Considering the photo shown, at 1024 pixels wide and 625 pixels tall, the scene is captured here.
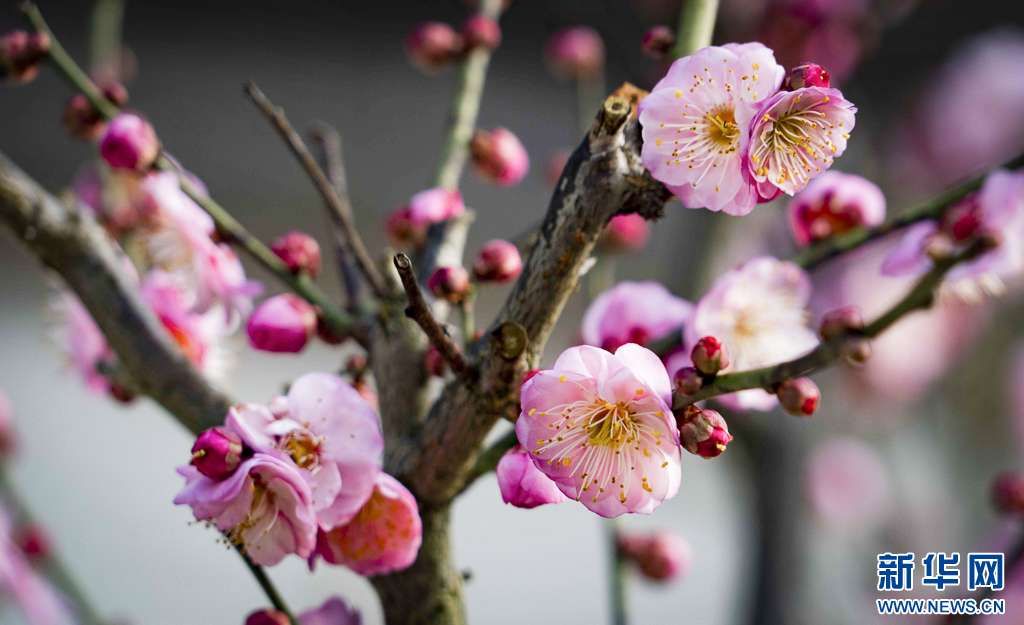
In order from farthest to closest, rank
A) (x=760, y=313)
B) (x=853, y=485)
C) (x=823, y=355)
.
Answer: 1. (x=853, y=485)
2. (x=760, y=313)
3. (x=823, y=355)

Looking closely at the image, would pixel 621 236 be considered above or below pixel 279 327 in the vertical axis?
above

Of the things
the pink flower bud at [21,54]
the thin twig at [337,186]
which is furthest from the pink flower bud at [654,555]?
the pink flower bud at [21,54]

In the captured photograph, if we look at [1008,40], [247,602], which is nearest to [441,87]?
[1008,40]

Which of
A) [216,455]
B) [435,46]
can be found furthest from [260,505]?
[435,46]

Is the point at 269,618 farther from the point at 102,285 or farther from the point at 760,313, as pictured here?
the point at 760,313

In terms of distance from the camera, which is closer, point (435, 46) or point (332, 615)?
point (332, 615)

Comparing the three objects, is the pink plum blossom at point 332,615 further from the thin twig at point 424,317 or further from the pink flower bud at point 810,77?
the pink flower bud at point 810,77

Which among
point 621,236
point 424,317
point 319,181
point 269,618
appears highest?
point 621,236
